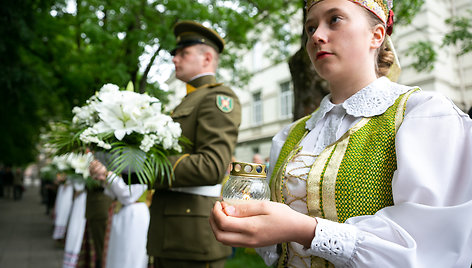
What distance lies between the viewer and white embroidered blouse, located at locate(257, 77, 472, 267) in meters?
1.01

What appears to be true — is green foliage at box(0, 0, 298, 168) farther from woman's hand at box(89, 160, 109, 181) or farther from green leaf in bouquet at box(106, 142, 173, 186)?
green leaf in bouquet at box(106, 142, 173, 186)

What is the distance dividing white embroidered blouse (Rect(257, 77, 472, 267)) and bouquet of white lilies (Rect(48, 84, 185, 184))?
133 centimetres

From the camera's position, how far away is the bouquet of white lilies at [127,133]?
2.16 meters

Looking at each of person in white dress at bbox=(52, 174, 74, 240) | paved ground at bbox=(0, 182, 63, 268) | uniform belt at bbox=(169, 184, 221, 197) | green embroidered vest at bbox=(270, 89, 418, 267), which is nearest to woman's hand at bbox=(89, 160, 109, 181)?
uniform belt at bbox=(169, 184, 221, 197)

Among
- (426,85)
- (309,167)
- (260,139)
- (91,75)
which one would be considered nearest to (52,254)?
(91,75)

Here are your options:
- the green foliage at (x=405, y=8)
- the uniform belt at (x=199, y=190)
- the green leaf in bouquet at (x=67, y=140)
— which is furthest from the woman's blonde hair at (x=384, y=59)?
the green foliage at (x=405, y=8)

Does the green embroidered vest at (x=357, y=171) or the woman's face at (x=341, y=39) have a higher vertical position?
the woman's face at (x=341, y=39)

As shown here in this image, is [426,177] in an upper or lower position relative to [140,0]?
lower

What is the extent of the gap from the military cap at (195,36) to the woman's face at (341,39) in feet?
5.77

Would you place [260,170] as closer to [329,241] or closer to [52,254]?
[329,241]

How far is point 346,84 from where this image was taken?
1.40m

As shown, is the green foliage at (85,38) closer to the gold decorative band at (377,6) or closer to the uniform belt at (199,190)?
the uniform belt at (199,190)

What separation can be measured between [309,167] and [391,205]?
11.8 inches

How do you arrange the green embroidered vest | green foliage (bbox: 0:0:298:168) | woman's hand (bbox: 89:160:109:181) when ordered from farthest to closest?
green foliage (bbox: 0:0:298:168), woman's hand (bbox: 89:160:109:181), the green embroidered vest
